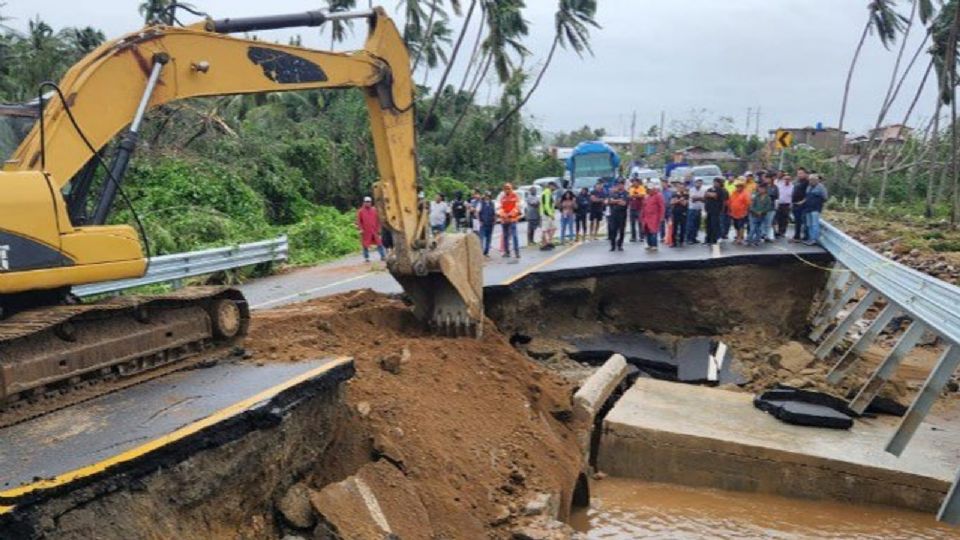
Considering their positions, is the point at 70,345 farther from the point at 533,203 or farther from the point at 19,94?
the point at 19,94

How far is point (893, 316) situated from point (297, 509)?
859 centimetres

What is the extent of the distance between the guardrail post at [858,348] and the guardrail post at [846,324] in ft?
1.55

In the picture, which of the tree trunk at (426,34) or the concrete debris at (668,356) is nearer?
the concrete debris at (668,356)

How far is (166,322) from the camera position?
251 inches

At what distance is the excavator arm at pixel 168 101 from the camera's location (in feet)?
18.0

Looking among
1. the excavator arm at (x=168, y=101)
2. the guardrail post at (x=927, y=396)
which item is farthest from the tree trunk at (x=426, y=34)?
the guardrail post at (x=927, y=396)

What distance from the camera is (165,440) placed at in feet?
14.5

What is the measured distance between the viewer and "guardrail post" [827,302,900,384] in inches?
416

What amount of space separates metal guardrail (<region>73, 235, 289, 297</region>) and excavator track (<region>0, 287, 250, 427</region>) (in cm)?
421

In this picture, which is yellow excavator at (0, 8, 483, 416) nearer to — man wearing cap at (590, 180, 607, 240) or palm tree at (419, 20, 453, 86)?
man wearing cap at (590, 180, 607, 240)

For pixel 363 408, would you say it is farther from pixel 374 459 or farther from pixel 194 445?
pixel 194 445

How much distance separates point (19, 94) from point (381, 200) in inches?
993

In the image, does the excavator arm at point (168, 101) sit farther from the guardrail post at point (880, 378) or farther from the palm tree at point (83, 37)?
the palm tree at point (83, 37)

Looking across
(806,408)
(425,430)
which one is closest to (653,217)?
(806,408)
